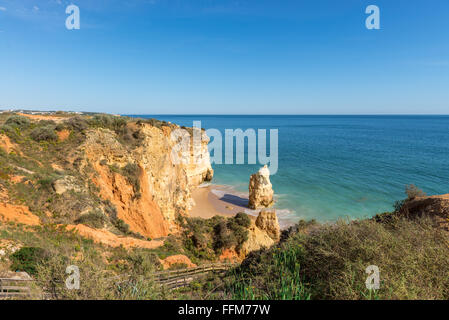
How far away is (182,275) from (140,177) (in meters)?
10.2

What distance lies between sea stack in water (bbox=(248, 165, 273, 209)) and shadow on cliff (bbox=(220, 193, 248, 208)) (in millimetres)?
1756

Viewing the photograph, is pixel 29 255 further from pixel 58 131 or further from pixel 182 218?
pixel 182 218

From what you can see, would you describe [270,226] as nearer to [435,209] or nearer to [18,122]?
[435,209]

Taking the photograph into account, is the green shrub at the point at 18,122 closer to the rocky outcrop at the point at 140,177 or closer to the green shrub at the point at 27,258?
the rocky outcrop at the point at 140,177

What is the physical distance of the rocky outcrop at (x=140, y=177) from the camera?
15.1 m

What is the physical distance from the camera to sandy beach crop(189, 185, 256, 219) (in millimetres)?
26938

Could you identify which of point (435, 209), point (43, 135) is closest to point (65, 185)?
point (43, 135)
